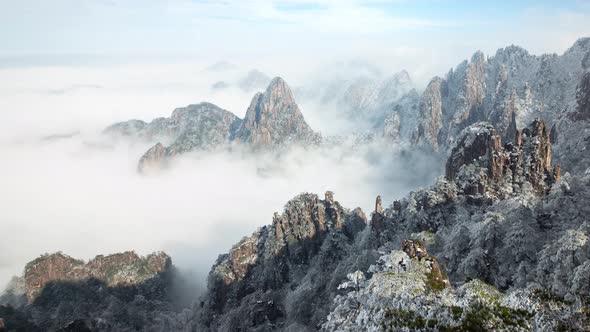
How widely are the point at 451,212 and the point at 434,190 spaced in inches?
366

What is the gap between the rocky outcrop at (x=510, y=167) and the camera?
426 feet

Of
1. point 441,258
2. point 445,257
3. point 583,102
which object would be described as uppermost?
point 583,102

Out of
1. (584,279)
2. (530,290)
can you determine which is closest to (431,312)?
(530,290)

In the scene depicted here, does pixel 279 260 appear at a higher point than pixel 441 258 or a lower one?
lower

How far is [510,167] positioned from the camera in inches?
5281

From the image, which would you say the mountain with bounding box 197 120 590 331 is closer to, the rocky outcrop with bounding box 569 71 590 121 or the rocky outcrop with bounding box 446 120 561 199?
the rocky outcrop with bounding box 446 120 561 199

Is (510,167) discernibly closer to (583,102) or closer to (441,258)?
(441,258)

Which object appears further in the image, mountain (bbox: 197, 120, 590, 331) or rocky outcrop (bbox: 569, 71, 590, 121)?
rocky outcrop (bbox: 569, 71, 590, 121)

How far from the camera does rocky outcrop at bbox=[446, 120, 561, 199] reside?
12988cm

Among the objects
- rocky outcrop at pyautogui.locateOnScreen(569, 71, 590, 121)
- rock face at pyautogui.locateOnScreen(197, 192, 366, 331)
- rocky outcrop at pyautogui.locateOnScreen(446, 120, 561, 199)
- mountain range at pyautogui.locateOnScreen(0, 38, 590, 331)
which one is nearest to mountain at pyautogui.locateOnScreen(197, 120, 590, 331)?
mountain range at pyautogui.locateOnScreen(0, 38, 590, 331)

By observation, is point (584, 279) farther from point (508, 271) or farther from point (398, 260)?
point (508, 271)

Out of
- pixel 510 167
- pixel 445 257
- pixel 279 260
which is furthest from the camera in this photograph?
pixel 279 260

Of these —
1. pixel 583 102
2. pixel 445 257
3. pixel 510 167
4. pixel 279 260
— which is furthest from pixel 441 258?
pixel 583 102

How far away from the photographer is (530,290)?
41.5 metres
